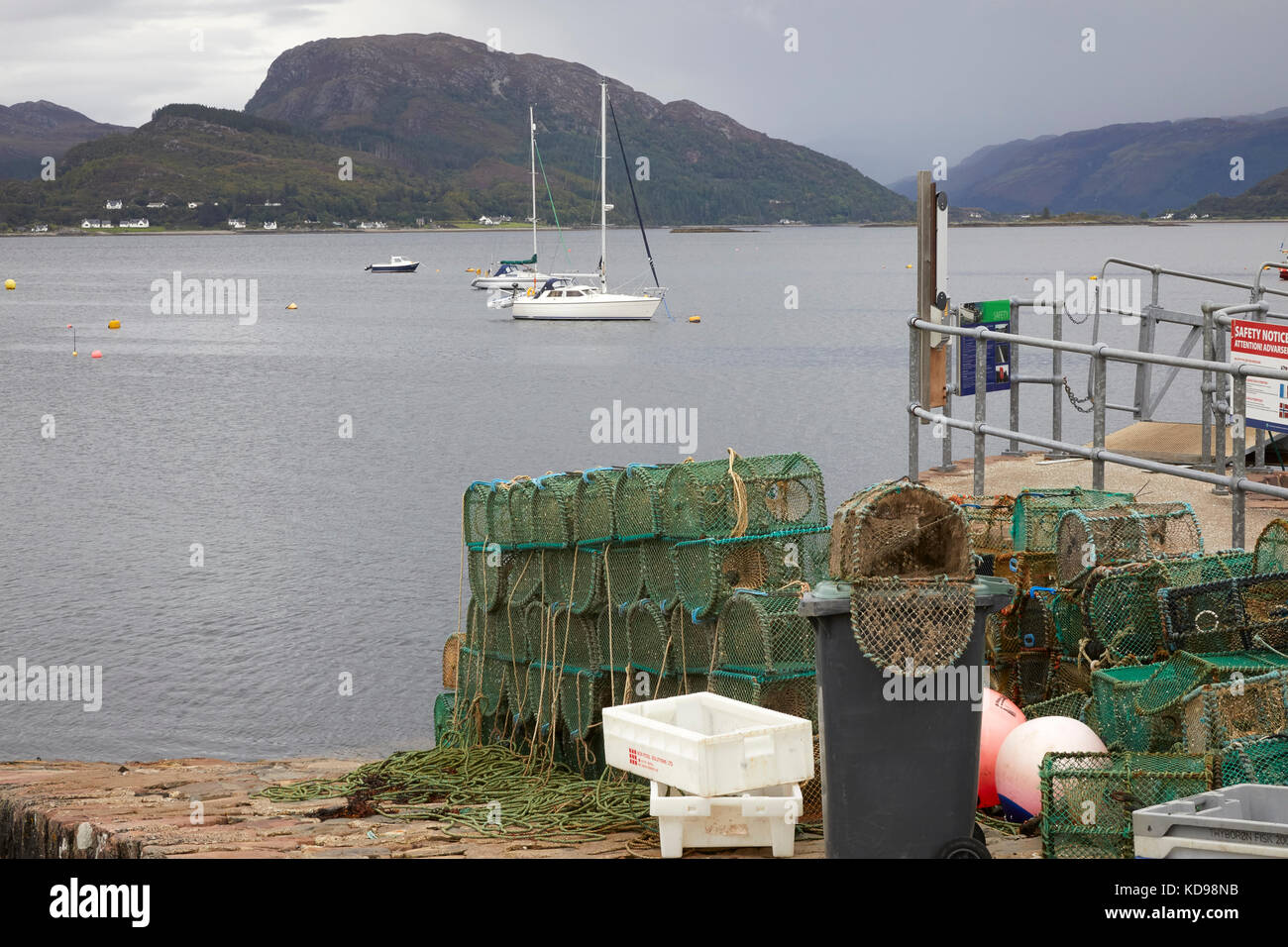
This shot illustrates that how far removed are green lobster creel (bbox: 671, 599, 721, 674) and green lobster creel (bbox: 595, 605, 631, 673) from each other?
0.52 m

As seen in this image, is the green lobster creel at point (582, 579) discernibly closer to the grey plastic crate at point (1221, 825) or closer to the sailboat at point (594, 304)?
the grey plastic crate at point (1221, 825)

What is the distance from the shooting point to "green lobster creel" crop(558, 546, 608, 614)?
28.4 ft

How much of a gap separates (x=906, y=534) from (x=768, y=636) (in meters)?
1.66

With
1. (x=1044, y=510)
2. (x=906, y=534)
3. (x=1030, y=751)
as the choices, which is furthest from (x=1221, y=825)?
(x=1044, y=510)

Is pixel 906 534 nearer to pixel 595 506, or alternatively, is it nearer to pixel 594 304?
pixel 595 506

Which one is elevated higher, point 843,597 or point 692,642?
point 843,597

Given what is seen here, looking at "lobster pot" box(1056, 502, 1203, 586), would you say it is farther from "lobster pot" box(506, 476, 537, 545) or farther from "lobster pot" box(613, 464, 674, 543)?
"lobster pot" box(506, 476, 537, 545)

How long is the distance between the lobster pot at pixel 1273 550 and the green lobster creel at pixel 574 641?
3.57 metres

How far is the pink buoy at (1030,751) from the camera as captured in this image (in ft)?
20.6

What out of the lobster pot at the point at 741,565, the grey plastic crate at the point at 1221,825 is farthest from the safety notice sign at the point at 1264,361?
the grey plastic crate at the point at 1221,825

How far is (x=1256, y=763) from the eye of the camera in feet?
17.3

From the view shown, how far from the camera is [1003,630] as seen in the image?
24.9 ft
